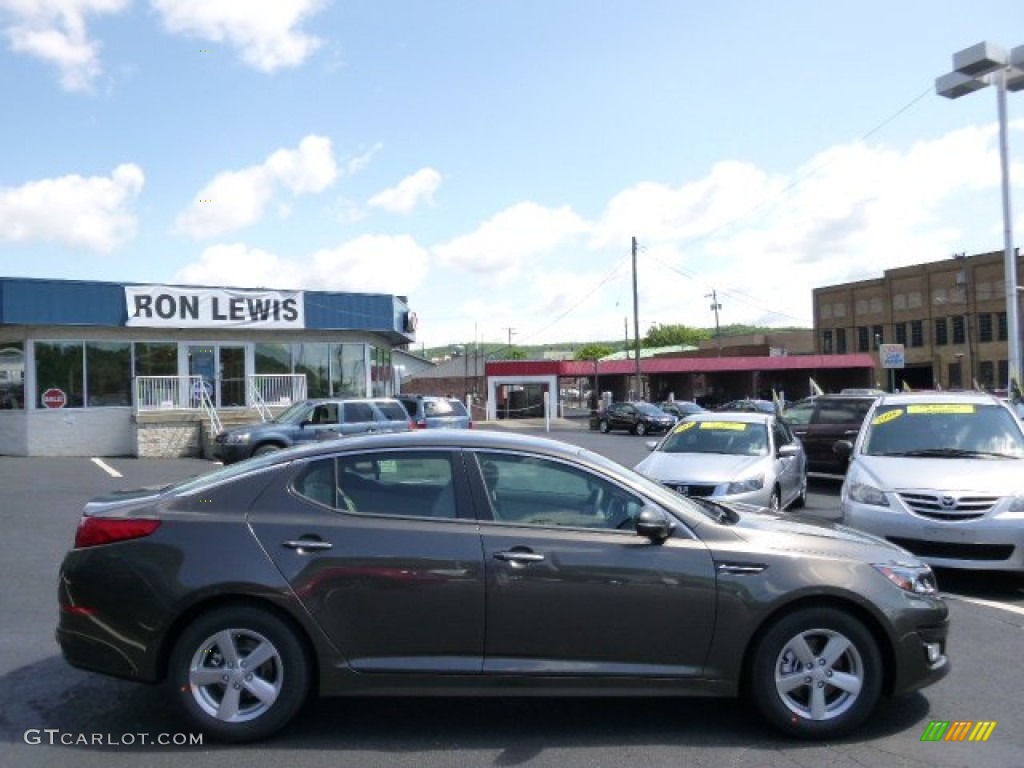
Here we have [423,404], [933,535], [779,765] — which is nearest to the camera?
[779,765]

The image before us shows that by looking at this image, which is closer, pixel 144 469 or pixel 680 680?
pixel 680 680

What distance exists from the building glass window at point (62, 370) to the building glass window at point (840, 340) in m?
63.5

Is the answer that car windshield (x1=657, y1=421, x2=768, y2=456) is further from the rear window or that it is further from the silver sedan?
the rear window

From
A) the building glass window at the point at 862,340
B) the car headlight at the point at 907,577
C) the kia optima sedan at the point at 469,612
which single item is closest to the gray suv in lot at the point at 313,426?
the kia optima sedan at the point at 469,612

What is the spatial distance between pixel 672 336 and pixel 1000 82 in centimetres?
10983

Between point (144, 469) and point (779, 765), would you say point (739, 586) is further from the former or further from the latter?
point (144, 469)

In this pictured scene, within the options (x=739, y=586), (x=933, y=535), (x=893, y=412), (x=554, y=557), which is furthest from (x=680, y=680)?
(x=893, y=412)

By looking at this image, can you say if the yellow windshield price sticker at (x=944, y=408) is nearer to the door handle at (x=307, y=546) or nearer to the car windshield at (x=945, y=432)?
the car windshield at (x=945, y=432)

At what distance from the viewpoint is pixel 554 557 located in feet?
14.8

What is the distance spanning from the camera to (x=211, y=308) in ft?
85.2

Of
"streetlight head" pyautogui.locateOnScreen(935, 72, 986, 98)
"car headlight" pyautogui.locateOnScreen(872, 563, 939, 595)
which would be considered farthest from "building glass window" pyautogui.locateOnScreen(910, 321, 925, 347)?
"car headlight" pyautogui.locateOnScreen(872, 563, 939, 595)

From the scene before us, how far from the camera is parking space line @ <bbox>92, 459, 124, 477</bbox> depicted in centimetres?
1919

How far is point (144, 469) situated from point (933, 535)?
17.8m

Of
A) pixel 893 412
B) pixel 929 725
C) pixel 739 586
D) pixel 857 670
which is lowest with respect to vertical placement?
pixel 929 725
